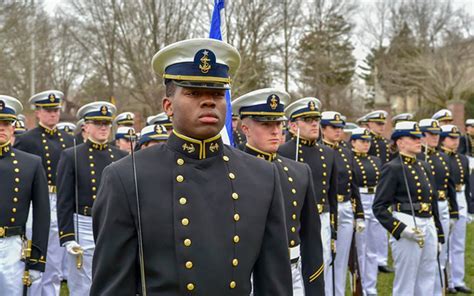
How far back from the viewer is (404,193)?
697cm

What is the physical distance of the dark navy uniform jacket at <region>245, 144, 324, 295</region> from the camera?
4148 millimetres

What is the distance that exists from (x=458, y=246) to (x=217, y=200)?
793 centimetres

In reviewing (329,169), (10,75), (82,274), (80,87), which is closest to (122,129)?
(82,274)

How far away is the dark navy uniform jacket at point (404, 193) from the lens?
6896mm

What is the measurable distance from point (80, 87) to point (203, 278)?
130ft

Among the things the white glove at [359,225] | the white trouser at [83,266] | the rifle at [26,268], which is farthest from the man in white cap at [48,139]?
the white glove at [359,225]

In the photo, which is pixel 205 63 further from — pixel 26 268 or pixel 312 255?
pixel 26 268

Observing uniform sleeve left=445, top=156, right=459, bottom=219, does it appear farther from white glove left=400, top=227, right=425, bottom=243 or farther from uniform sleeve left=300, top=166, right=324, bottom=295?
uniform sleeve left=300, top=166, right=324, bottom=295

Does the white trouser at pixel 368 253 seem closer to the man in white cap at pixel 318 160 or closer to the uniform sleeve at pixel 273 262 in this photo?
the man in white cap at pixel 318 160

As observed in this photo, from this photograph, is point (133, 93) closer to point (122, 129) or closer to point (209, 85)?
point (122, 129)

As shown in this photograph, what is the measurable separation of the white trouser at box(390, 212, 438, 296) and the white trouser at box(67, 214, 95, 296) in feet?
11.1

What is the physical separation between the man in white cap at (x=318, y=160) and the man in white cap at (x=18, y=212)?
2.58 m

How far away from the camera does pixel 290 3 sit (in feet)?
112

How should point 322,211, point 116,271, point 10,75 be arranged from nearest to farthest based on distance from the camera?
point 116,271, point 322,211, point 10,75
